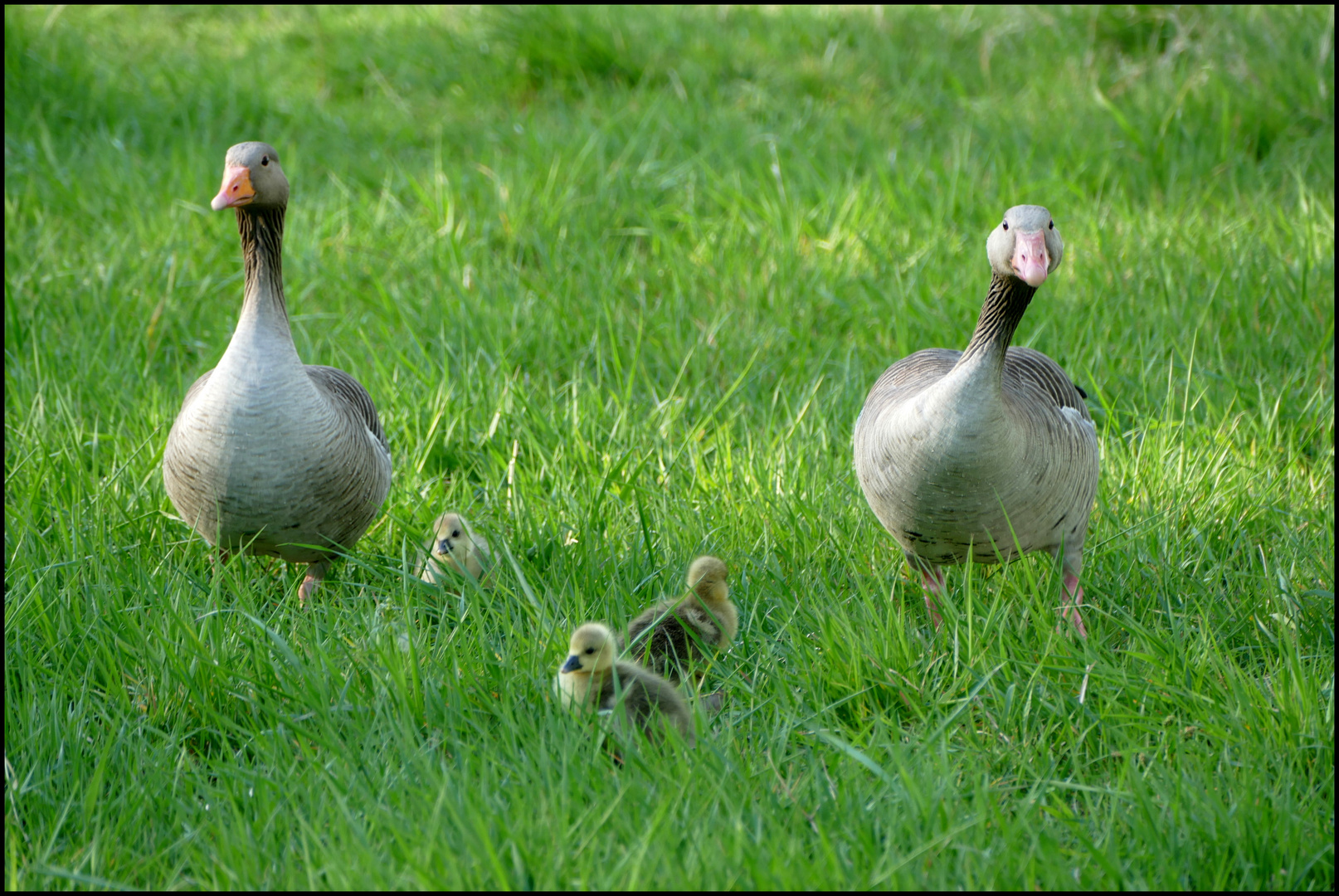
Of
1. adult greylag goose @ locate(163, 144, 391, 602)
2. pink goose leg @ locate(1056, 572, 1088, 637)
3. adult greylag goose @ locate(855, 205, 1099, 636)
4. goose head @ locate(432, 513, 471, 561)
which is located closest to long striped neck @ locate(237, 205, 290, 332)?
adult greylag goose @ locate(163, 144, 391, 602)

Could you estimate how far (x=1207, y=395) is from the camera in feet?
16.6

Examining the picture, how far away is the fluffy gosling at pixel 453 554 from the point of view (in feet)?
12.5

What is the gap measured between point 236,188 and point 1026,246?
2.53 meters

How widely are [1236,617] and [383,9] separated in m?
10.1

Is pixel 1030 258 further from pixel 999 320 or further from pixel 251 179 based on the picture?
pixel 251 179

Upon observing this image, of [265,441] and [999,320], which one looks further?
[265,441]

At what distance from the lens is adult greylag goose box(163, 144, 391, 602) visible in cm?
357

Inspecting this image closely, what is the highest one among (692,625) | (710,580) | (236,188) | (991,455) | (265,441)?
(236,188)

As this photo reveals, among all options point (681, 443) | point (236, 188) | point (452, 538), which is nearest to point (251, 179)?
point (236, 188)

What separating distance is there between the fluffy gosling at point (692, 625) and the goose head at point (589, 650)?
0.46 m

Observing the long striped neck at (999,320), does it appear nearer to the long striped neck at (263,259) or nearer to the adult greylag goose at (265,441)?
the adult greylag goose at (265,441)

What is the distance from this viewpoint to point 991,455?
3.36m

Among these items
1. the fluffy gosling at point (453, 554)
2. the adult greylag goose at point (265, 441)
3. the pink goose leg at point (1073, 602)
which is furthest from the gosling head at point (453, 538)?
the pink goose leg at point (1073, 602)

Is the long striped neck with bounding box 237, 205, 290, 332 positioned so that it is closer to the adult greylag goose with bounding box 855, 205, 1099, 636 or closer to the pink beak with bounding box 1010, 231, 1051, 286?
the adult greylag goose with bounding box 855, 205, 1099, 636
